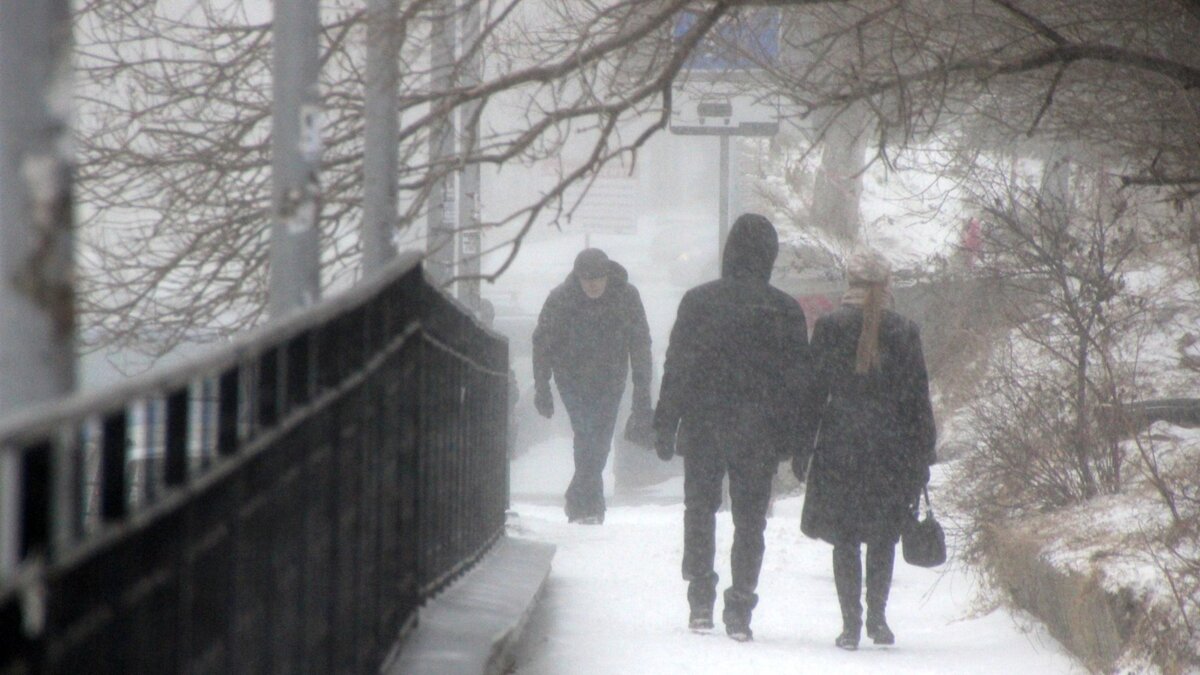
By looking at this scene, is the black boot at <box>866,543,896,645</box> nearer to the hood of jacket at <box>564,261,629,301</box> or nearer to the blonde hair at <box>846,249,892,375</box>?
the blonde hair at <box>846,249,892,375</box>

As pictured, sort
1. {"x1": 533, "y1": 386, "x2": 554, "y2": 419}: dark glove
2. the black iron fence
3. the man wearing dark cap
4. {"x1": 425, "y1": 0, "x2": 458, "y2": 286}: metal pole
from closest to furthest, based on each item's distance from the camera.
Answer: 1. the black iron fence
2. {"x1": 425, "y1": 0, "x2": 458, "y2": 286}: metal pole
3. the man wearing dark cap
4. {"x1": 533, "y1": 386, "x2": 554, "y2": 419}: dark glove

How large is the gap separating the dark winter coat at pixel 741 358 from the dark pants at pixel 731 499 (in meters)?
0.05

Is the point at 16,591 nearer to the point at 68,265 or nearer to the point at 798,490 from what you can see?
the point at 68,265

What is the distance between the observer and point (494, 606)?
4.98 metres

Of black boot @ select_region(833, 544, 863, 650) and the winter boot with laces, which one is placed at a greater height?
black boot @ select_region(833, 544, 863, 650)

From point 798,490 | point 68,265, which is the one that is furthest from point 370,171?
point 798,490

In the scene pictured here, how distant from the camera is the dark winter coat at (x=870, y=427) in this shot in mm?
6418

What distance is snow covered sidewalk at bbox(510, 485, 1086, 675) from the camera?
5.68 meters

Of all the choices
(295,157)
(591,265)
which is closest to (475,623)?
(295,157)

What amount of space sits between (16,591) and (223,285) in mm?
6392

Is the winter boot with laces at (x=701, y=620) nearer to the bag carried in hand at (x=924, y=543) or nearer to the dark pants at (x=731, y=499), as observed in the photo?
the dark pants at (x=731, y=499)

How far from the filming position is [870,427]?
641 centimetres

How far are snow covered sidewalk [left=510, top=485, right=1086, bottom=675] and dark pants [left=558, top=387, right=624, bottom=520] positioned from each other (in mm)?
177

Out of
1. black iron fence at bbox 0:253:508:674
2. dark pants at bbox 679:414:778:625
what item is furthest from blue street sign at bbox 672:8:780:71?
black iron fence at bbox 0:253:508:674
